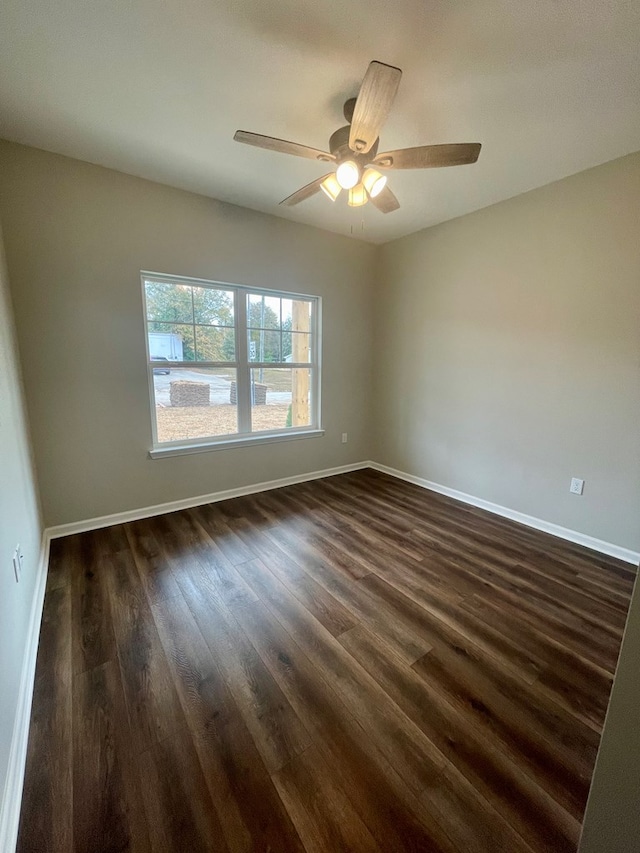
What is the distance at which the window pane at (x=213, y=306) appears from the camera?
301 cm

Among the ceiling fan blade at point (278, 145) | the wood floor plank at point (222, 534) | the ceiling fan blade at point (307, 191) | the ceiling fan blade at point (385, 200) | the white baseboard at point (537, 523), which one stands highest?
the ceiling fan blade at point (278, 145)

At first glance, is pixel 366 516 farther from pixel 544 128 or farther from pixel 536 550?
pixel 544 128

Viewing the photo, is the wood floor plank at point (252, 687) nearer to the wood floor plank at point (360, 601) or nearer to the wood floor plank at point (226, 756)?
the wood floor plank at point (226, 756)

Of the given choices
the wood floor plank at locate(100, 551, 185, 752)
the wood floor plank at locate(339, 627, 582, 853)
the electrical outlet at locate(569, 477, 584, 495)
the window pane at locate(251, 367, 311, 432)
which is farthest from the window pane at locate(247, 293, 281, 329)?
the electrical outlet at locate(569, 477, 584, 495)

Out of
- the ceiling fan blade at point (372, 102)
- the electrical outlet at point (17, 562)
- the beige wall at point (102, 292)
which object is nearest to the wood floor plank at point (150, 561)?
the beige wall at point (102, 292)

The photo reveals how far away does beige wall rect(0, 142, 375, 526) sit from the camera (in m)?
2.29

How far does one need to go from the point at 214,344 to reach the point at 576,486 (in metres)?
3.25

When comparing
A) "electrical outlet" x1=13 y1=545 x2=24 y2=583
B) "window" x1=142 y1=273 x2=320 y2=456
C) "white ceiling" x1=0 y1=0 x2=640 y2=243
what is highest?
"white ceiling" x1=0 y1=0 x2=640 y2=243

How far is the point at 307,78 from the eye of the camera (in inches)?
64.6

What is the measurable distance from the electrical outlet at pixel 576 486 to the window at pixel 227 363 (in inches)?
94.2

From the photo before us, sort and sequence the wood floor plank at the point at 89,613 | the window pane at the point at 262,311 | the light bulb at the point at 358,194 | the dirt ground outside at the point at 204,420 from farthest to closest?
the window pane at the point at 262,311 < the dirt ground outside at the point at 204,420 < the light bulb at the point at 358,194 < the wood floor plank at the point at 89,613

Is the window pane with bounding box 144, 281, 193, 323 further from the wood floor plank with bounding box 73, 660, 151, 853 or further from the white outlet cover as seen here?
the wood floor plank with bounding box 73, 660, 151, 853

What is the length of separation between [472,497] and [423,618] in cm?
179

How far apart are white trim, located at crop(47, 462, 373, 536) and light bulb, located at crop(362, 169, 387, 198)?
2.70 m
